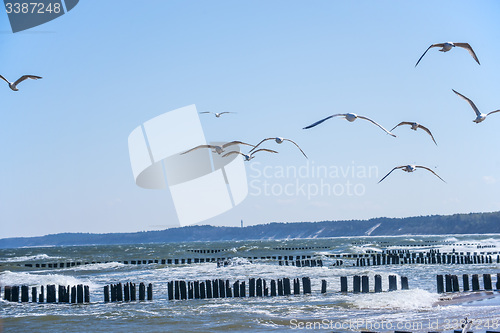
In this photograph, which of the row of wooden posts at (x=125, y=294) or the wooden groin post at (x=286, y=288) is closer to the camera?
the row of wooden posts at (x=125, y=294)

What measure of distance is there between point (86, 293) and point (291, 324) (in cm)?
982

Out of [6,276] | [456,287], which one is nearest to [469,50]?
[456,287]

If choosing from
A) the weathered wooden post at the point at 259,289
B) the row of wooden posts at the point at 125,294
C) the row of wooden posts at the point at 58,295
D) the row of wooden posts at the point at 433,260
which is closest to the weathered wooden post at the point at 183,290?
the row of wooden posts at the point at 125,294

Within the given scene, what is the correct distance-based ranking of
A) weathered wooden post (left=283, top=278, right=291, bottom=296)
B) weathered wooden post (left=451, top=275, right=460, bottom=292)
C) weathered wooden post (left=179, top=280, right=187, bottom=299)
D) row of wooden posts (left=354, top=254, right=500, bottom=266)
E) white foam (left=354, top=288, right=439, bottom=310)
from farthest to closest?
1. row of wooden posts (left=354, top=254, right=500, bottom=266)
2. weathered wooden post (left=179, top=280, right=187, bottom=299)
3. weathered wooden post (left=283, top=278, right=291, bottom=296)
4. weathered wooden post (left=451, top=275, right=460, bottom=292)
5. white foam (left=354, top=288, right=439, bottom=310)

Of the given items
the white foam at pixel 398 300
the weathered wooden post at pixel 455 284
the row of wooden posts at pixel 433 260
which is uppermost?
the weathered wooden post at pixel 455 284

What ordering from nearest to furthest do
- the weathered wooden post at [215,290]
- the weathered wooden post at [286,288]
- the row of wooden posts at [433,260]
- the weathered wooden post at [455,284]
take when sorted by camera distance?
the weathered wooden post at [455,284]
the weathered wooden post at [286,288]
the weathered wooden post at [215,290]
the row of wooden posts at [433,260]

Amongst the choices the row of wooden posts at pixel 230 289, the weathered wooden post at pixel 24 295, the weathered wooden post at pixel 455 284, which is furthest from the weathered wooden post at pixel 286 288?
the weathered wooden post at pixel 24 295

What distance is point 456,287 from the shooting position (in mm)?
23312

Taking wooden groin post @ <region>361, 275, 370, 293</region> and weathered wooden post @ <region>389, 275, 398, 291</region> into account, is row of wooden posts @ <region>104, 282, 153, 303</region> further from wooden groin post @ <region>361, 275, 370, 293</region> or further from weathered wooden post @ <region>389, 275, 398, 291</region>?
weathered wooden post @ <region>389, 275, 398, 291</region>

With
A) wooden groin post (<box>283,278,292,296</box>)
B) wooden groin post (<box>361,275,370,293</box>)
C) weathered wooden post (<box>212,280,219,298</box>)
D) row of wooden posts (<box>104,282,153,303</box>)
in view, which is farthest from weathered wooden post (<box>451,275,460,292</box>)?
row of wooden posts (<box>104,282,153,303</box>)

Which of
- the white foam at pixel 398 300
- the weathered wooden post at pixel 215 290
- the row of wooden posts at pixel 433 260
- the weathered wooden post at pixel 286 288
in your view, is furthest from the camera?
the row of wooden posts at pixel 433 260

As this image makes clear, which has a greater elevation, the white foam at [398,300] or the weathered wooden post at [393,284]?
the weathered wooden post at [393,284]

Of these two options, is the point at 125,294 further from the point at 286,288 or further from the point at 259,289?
the point at 286,288

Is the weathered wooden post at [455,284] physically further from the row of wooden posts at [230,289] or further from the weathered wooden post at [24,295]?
the weathered wooden post at [24,295]
